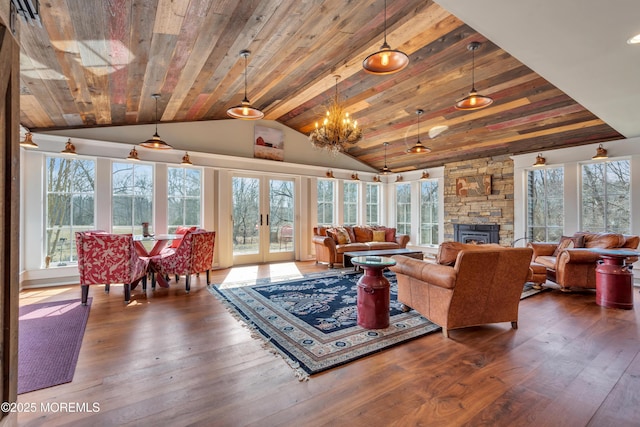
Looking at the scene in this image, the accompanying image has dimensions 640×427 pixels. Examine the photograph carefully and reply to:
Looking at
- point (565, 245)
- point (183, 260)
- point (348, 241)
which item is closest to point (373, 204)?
point (348, 241)

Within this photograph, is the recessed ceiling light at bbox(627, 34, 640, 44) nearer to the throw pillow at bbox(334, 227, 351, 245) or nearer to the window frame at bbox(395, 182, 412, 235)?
the throw pillow at bbox(334, 227, 351, 245)

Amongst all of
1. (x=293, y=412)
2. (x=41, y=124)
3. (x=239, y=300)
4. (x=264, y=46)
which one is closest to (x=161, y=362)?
(x=293, y=412)

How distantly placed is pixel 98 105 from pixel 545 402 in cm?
568

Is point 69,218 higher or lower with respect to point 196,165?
lower

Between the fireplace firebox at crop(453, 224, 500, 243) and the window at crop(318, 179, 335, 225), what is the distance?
3058mm

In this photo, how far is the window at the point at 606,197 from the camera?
15.8ft

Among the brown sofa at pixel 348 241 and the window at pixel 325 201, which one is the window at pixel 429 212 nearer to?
the brown sofa at pixel 348 241

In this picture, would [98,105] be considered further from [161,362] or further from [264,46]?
[161,362]

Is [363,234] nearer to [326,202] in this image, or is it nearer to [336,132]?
[326,202]

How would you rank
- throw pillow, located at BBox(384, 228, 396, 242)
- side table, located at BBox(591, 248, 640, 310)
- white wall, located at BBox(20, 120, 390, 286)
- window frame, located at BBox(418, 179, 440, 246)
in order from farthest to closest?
window frame, located at BBox(418, 179, 440, 246)
throw pillow, located at BBox(384, 228, 396, 242)
white wall, located at BBox(20, 120, 390, 286)
side table, located at BBox(591, 248, 640, 310)

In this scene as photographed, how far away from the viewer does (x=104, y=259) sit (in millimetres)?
3514

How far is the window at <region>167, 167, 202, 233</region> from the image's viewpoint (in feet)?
18.1

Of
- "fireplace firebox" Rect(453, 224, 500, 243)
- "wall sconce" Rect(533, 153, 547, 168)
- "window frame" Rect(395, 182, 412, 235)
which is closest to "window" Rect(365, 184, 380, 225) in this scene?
"window frame" Rect(395, 182, 412, 235)

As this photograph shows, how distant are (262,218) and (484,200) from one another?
4.98m
